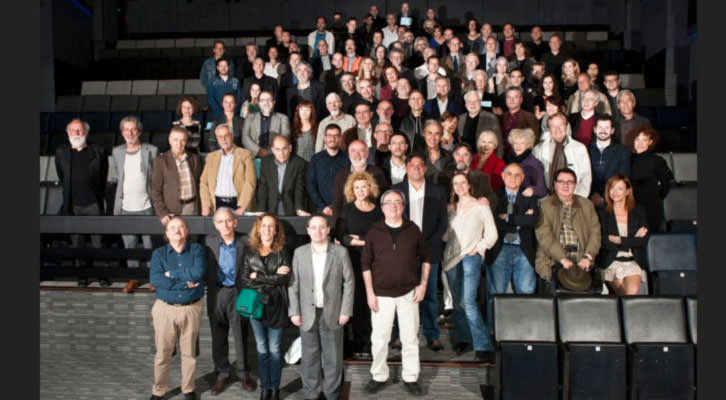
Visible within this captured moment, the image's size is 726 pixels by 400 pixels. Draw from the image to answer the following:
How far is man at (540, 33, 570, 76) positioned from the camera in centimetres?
640

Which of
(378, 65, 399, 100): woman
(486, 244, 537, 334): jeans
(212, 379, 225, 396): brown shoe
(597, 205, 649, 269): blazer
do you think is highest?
(378, 65, 399, 100): woman

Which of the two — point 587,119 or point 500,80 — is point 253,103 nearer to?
point 500,80

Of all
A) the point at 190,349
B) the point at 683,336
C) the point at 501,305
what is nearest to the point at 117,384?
the point at 190,349

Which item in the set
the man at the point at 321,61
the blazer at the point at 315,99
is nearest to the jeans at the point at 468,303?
the blazer at the point at 315,99

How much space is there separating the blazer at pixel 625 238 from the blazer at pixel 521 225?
16.8 inches

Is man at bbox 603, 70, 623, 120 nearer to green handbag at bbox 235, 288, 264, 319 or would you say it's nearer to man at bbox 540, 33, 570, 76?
man at bbox 540, 33, 570, 76

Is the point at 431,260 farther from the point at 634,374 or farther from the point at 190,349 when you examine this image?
the point at 190,349

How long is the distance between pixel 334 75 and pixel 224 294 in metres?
3.03

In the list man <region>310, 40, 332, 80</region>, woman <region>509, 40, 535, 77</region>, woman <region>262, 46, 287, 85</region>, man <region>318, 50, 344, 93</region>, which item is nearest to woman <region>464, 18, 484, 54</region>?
woman <region>509, 40, 535, 77</region>

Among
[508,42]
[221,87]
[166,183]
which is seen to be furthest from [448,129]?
[508,42]

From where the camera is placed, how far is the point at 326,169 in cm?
412

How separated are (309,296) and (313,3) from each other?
8.51 metres

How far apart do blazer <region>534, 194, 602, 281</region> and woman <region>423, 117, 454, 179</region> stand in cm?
70

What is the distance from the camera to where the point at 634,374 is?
10.7 ft
